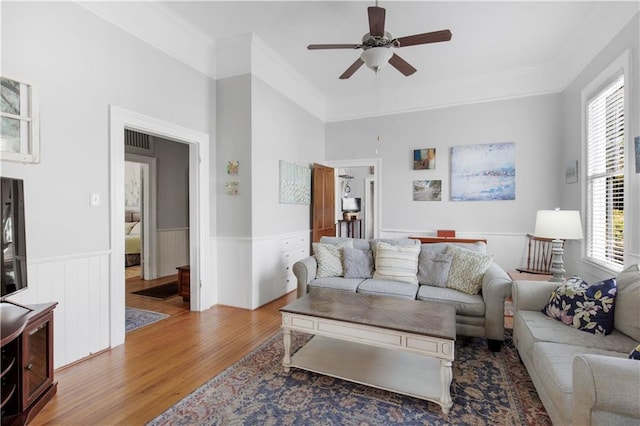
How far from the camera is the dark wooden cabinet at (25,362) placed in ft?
5.32

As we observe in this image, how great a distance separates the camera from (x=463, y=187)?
193 inches

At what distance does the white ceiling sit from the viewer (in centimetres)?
309

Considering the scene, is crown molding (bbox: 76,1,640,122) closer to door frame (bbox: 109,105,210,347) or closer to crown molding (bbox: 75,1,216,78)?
crown molding (bbox: 75,1,216,78)

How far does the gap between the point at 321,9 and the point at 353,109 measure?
2561 millimetres

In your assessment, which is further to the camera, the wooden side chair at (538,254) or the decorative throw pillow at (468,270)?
the wooden side chair at (538,254)

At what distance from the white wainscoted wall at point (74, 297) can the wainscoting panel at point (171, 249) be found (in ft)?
→ 9.27

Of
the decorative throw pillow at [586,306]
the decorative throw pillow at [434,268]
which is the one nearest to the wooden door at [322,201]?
the decorative throw pillow at [434,268]

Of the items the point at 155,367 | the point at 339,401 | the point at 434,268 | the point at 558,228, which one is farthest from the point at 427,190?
the point at 155,367

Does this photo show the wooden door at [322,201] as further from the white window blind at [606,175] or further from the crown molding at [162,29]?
the white window blind at [606,175]

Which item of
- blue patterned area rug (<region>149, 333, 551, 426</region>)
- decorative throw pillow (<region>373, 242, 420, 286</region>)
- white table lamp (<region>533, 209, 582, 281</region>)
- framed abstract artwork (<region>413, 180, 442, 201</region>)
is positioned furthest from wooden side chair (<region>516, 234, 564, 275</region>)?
blue patterned area rug (<region>149, 333, 551, 426</region>)

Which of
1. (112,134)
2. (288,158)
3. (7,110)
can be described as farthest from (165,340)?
(288,158)

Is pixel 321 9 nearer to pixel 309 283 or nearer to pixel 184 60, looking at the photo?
pixel 184 60

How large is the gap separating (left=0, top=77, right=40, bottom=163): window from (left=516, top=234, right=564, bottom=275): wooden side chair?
211 inches

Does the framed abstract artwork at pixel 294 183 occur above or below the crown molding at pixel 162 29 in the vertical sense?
below
